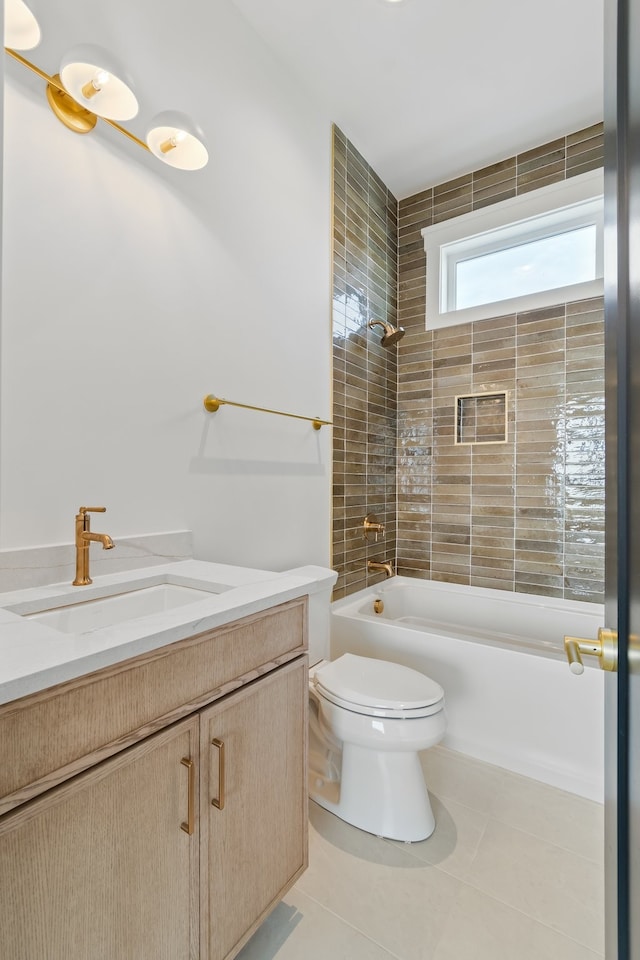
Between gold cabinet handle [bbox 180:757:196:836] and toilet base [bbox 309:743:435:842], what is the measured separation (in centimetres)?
80

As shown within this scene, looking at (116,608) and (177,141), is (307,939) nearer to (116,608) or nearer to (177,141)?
(116,608)

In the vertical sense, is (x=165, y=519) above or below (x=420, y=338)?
below

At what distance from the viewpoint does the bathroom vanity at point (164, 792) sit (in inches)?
25.5

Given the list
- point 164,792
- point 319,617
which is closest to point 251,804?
point 164,792

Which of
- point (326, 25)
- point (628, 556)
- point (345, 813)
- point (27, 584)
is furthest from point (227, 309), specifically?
point (345, 813)

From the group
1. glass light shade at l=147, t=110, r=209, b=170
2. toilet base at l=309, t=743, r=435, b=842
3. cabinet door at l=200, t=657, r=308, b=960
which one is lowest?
toilet base at l=309, t=743, r=435, b=842

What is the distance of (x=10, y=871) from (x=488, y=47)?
299cm

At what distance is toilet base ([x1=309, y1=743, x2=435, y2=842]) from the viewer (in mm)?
1451

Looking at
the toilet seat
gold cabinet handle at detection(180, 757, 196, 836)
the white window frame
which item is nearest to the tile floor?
the toilet seat

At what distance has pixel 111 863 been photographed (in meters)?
0.74

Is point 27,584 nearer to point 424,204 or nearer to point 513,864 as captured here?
point 513,864

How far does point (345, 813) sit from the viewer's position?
5.02 ft

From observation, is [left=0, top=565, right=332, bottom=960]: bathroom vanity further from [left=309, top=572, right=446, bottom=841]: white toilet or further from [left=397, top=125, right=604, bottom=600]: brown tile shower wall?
[left=397, top=125, right=604, bottom=600]: brown tile shower wall

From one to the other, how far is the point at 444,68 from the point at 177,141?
1530 mm
